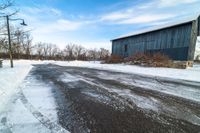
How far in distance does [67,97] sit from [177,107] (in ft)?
12.2

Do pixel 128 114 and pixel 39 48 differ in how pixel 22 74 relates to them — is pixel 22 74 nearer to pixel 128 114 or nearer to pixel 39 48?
pixel 128 114

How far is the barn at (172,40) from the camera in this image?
68.1 feet

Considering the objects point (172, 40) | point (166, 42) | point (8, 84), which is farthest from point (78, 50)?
point (8, 84)

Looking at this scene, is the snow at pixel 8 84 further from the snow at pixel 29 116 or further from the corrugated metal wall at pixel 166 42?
the corrugated metal wall at pixel 166 42

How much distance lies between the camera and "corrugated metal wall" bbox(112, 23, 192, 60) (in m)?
21.1

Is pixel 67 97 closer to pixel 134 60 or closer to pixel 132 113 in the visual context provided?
pixel 132 113

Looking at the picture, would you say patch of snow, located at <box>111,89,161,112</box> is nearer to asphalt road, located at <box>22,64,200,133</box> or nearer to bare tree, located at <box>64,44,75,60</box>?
asphalt road, located at <box>22,64,200,133</box>

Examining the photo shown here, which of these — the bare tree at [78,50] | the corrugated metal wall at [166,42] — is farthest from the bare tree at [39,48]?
the corrugated metal wall at [166,42]

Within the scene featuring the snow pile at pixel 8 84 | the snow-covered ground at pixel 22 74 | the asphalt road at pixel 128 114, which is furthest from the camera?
the snow-covered ground at pixel 22 74

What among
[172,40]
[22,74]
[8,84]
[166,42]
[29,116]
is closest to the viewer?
[29,116]

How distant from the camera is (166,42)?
23.8m

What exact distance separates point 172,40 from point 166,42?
42.6 inches

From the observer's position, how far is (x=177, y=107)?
461cm

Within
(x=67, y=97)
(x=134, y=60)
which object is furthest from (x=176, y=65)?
(x=67, y=97)
